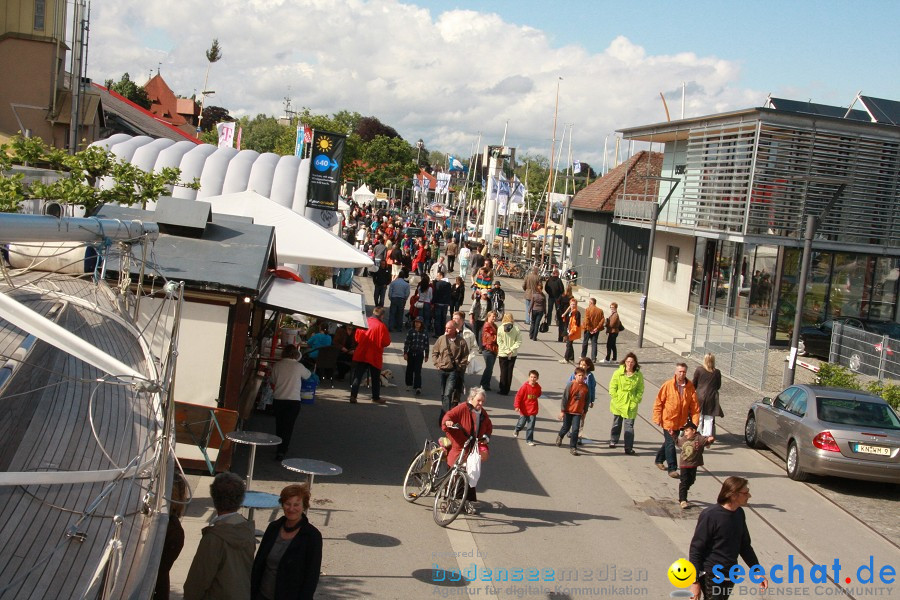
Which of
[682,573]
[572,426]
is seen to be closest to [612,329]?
[572,426]

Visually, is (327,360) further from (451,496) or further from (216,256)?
(451,496)

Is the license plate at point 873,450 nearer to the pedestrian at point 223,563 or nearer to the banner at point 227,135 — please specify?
the pedestrian at point 223,563

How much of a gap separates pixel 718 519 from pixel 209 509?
5.49 metres

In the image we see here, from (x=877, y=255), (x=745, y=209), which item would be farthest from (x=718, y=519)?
(x=877, y=255)

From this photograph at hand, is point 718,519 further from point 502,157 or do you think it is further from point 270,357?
point 502,157

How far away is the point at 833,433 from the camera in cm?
1330

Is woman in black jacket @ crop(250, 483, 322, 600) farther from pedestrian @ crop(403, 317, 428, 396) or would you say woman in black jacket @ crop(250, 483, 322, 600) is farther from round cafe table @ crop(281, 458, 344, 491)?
pedestrian @ crop(403, 317, 428, 396)

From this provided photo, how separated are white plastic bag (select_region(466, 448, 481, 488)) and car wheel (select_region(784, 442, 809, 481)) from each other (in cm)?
580

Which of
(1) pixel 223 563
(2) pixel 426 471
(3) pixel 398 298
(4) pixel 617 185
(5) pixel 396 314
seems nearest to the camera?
(1) pixel 223 563

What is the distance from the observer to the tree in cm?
9875

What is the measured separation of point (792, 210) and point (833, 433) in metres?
13.8

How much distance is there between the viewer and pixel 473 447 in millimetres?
10992

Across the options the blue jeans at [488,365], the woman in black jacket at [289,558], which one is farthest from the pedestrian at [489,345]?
the woman in black jacket at [289,558]

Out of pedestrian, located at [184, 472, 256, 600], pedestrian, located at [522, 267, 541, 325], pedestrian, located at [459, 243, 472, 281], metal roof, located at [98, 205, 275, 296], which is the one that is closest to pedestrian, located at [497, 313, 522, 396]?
metal roof, located at [98, 205, 275, 296]
